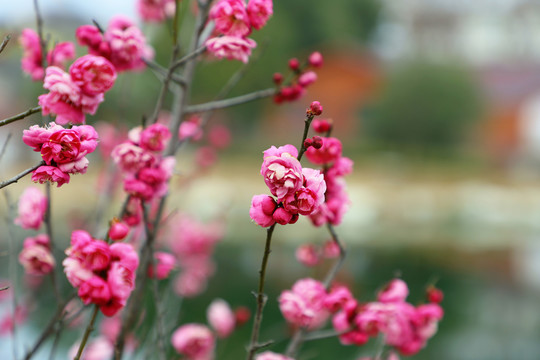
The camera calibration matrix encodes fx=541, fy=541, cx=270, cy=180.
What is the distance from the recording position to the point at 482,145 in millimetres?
13016

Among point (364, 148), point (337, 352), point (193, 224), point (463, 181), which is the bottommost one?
point (337, 352)

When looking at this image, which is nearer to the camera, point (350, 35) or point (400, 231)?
point (400, 231)

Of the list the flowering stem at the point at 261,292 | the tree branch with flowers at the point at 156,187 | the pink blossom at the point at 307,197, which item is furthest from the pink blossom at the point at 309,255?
the pink blossom at the point at 307,197

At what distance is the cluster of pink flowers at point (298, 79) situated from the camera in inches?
32.9

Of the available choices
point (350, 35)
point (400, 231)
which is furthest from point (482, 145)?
point (400, 231)

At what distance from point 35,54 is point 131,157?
10.3 inches

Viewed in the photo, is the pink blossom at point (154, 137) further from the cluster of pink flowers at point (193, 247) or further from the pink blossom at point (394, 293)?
the cluster of pink flowers at point (193, 247)

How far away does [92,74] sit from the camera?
61 cm

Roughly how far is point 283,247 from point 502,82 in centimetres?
1221

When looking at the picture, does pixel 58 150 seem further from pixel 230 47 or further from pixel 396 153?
pixel 396 153

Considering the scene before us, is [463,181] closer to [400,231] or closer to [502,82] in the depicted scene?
[400,231]

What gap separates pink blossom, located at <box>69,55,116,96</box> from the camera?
23.7 inches

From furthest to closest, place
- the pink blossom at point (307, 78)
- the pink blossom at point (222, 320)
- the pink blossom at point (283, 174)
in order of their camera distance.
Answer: the pink blossom at point (222, 320)
the pink blossom at point (307, 78)
the pink blossom at point (283, 174)

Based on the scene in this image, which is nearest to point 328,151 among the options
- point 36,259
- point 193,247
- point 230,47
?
point 230,47
